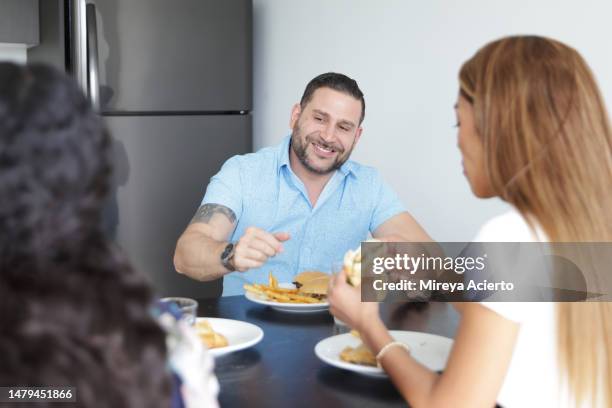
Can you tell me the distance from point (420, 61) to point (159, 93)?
115 centimetres

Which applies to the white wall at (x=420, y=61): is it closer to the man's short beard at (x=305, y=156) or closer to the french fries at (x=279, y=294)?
the man's short beard at (x=305, y=156)

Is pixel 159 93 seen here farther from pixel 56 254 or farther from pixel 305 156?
pixel 56 254

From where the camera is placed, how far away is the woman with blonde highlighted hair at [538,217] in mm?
1205

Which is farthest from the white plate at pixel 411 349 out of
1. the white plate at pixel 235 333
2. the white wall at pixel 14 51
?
the white wall at pixel 14 51

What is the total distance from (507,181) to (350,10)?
203cm

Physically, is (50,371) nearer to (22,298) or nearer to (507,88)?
(22,298)

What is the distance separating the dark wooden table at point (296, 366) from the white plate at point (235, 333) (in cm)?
2

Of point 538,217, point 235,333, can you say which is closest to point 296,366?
point 235,333

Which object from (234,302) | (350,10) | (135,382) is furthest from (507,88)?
(350,10)

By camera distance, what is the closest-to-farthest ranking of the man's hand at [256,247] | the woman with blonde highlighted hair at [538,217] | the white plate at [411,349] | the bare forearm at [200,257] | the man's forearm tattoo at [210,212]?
1. the woman with blonde highlighted hair at [538,217]
2. the white plate at [411,349]
3. the man's hand at [256,247]
4. the bare forearm at [200,257]
5. the man's forearm tattoo at [210,212]

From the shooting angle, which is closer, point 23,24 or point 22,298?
point 22,298

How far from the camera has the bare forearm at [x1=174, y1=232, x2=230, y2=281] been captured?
6.78ft

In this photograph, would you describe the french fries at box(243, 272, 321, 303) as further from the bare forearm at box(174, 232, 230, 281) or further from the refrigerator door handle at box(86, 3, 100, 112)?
the refrigerator door handle at box(86, 3, 100, 112)

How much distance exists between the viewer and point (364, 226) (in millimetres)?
2609
